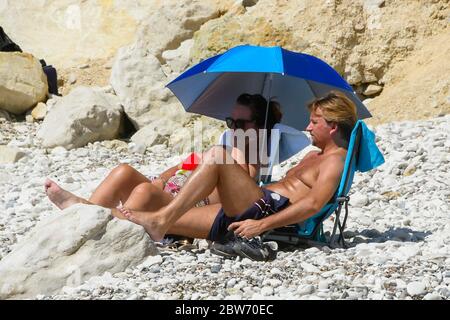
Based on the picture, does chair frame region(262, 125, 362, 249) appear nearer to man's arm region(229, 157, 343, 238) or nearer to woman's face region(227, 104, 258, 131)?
man's arm region(229, 157, 343, 238)

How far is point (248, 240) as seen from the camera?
5625 millimetres

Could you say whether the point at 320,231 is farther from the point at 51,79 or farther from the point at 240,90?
the point at 51,79

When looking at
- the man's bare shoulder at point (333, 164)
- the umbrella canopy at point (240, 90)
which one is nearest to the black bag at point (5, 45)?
the umbrella canopy at point (240, 90)

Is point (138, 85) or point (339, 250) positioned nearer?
point (339, 250)

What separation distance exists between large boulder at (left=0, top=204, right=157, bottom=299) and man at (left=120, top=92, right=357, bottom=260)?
0.25m

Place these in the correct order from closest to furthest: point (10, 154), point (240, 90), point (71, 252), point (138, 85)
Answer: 1. point (71, 252)
2. point (240, 90)
3. point (10, 154)
4. point (138, 85)

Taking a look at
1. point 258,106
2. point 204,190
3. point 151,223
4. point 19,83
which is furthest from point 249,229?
point 19,83

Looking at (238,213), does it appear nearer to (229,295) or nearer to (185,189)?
(185,189)

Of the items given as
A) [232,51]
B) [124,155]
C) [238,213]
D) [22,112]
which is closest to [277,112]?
[232,51]

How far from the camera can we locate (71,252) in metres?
5.24

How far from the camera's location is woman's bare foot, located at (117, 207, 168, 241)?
5586mm

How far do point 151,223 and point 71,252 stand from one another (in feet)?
1.94

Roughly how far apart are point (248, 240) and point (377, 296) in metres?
1.14

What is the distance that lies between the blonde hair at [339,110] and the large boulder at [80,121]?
684 cm
